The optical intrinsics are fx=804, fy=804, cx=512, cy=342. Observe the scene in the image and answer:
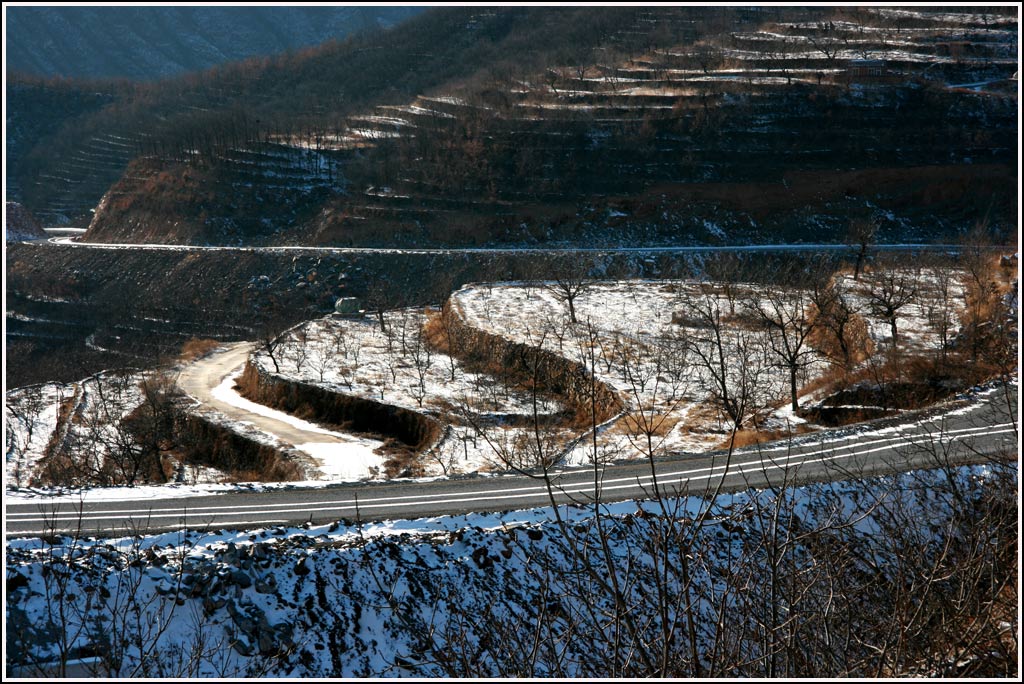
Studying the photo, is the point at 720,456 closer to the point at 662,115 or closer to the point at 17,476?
the point at 17,476

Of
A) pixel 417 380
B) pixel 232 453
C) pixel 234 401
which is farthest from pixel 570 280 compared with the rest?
pixel 232 453

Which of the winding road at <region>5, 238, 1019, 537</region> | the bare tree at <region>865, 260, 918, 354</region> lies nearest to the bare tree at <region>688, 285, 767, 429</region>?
the bare tree at <region>865, 260, 918, 354</region>

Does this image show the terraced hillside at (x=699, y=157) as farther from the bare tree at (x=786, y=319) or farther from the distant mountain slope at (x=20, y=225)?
the bare tree at (x=786, y=319)

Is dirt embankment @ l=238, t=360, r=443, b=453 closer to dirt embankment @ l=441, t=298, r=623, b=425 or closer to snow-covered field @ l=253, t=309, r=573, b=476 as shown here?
snow-covered field @ l=253, t=309, r=573, b=476

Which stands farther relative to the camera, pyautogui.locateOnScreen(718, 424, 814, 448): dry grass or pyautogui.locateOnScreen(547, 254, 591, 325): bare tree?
pyautogui.locateOnScreen(547, 254, 591, 325): bare tree

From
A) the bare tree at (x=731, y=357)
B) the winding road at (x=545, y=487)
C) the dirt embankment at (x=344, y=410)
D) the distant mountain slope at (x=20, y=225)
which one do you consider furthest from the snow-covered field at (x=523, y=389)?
the distant mountain slope at (x=20, y=225)

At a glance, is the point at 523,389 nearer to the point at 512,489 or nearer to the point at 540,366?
the point at 540,366

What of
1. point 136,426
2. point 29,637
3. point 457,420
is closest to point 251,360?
point 136,426
